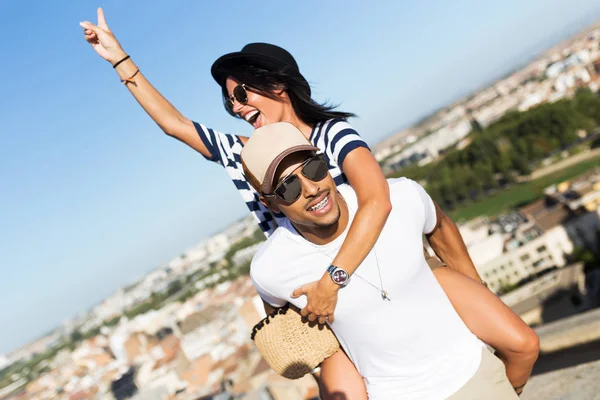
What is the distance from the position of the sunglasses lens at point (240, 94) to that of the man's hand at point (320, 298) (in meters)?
0.45

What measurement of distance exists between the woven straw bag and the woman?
4 cm

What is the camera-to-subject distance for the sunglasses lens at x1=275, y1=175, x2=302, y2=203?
95 cm

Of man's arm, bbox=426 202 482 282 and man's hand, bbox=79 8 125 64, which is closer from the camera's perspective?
man's arm, bbox=426 202 482 282

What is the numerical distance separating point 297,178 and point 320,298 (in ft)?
0.73

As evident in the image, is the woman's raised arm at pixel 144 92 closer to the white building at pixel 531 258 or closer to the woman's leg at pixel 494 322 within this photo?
the woman's leg at pixel 494 322

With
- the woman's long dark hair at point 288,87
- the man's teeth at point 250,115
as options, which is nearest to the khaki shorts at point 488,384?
the woman's long dark hair at point 288,87

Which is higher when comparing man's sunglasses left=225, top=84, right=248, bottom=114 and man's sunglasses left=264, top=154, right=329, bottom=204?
man's sunglasses left=225, top=84, right=248, bottom=114

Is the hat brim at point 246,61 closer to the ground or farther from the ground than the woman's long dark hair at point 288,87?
farther from the ground

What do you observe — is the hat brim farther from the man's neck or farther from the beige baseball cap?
the man's neck

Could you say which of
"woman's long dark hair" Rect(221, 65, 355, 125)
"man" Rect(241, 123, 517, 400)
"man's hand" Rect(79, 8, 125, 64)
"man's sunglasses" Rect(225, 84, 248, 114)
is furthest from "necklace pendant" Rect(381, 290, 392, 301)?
"man's hand" Rect(79, 8, 125, 64)

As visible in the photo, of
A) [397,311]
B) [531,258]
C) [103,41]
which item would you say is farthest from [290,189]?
[531,258]

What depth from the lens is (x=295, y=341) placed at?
1.03m

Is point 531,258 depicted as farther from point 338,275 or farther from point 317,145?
point 338,275

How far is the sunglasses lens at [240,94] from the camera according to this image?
45.4 inches
